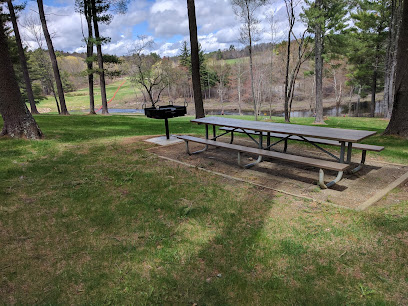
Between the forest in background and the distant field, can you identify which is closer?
the forest in background

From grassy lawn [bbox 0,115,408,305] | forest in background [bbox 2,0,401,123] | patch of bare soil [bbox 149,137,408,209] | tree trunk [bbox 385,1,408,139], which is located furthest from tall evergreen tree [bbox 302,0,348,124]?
grassy lawn [bbox 0,115,408,305]

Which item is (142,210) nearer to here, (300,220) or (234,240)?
(234,240)

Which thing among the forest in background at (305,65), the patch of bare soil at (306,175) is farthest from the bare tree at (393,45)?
the patch of bare soil at (306,175)

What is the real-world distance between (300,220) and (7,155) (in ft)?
18.3

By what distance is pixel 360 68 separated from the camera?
23469 mm

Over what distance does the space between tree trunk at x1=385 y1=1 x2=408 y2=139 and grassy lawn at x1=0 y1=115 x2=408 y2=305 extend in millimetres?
4405

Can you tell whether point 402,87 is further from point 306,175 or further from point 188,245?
point 188,245

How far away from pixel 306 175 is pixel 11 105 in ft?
21.9

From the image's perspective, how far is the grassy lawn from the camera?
195 centimetres

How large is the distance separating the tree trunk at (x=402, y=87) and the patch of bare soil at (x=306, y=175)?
207 cm

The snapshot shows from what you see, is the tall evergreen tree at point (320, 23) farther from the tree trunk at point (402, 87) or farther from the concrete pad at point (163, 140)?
the concrete pad at point (163, 140)

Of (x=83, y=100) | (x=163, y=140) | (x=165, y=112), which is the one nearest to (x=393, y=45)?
(x=163, y=140)

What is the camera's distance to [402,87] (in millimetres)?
6266

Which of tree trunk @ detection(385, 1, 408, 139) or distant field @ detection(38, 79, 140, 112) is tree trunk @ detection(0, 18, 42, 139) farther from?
distant field @ detection(38, 79, 140, 112)
